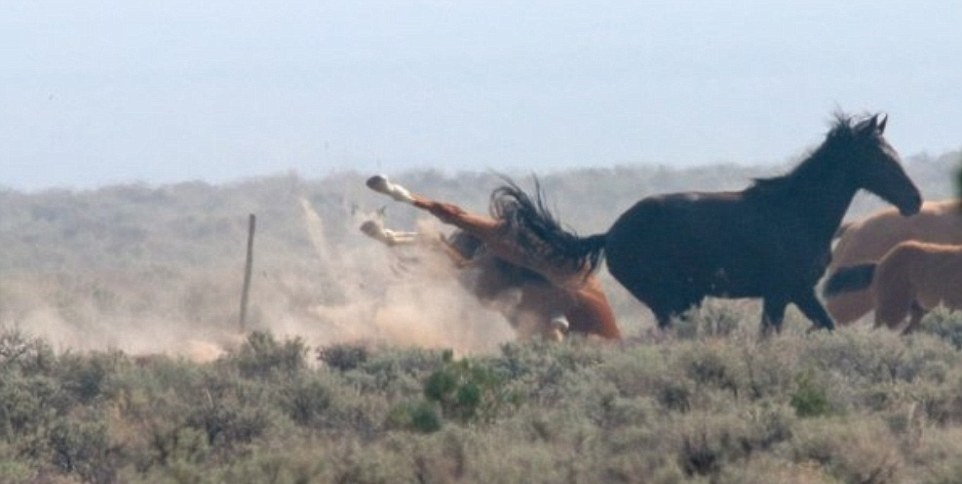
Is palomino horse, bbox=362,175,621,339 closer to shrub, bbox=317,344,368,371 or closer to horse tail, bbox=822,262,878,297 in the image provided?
horse tail, bbox=822,262,878,297

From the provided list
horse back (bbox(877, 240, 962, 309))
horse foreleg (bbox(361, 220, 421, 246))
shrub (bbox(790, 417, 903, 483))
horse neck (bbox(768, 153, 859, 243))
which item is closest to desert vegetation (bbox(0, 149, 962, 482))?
shrub (bbox(790, 417, 903, 483))

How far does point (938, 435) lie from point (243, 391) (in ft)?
12.8

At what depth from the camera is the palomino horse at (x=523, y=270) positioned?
21219mm

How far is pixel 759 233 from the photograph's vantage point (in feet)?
67.5

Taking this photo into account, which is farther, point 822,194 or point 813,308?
point 822,194

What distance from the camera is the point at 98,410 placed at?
15.0 metres

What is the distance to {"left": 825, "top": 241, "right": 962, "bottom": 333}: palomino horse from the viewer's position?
20984 mm

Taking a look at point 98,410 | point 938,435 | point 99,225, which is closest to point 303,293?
point 98,410

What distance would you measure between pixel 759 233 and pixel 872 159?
109 cm

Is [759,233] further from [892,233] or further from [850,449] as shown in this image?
[850,449]

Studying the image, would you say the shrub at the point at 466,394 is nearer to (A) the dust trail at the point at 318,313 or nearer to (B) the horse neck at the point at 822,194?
(A) the dust trail at the point at 318,313

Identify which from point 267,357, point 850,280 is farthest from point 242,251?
point 267,357

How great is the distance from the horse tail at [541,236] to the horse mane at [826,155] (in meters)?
1.32

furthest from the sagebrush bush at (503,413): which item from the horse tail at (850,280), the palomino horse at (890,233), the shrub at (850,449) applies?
the palomino horse at (890,233)
